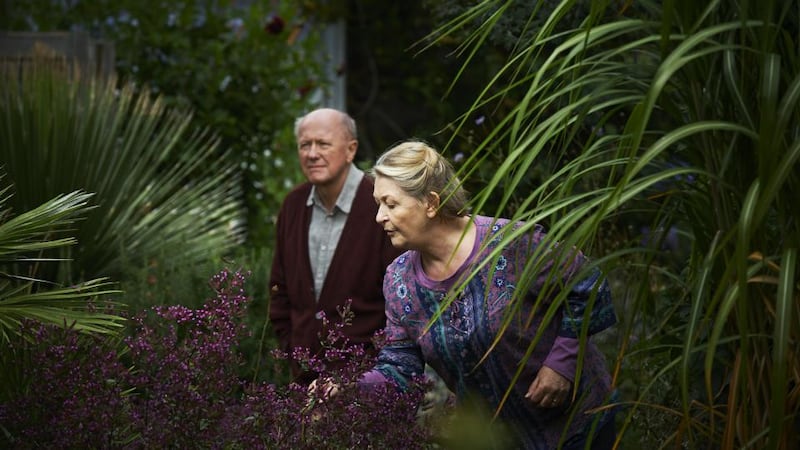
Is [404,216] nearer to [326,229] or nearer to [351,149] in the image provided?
[326,229]

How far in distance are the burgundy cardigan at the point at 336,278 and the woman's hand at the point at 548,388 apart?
134cm

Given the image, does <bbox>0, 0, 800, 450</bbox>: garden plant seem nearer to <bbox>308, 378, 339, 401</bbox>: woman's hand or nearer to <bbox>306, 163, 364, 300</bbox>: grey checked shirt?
<bbox>308, 378, 339, 401</bbox>: woman's hand

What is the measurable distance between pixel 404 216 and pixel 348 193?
1392mm

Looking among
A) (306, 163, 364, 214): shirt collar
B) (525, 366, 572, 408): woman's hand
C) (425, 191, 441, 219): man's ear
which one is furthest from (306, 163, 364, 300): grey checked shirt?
(525, 366, 572, 408): woman's hand

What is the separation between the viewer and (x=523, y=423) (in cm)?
304

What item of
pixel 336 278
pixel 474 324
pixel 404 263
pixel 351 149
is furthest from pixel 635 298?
pixel 351 149

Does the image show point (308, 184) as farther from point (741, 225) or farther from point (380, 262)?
point (741, 225)

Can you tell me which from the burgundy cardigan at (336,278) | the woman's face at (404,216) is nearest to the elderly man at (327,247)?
the burgundy cardigan at (336,278)

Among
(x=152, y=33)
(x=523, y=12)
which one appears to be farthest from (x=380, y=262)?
(x=152, y=33)

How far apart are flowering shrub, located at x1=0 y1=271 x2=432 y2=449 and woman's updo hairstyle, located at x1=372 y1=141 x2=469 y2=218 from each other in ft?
1.58

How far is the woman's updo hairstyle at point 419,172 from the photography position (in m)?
3.07

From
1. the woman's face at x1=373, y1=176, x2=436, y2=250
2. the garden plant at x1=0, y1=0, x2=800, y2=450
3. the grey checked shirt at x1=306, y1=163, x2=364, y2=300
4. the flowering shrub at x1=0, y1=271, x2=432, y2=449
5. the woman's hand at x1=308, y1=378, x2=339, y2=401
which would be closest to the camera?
the garden plant at x1=0, y1=0, x2=800, y2=450

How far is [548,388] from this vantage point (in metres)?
2.88

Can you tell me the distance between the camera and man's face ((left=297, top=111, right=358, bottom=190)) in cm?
441
